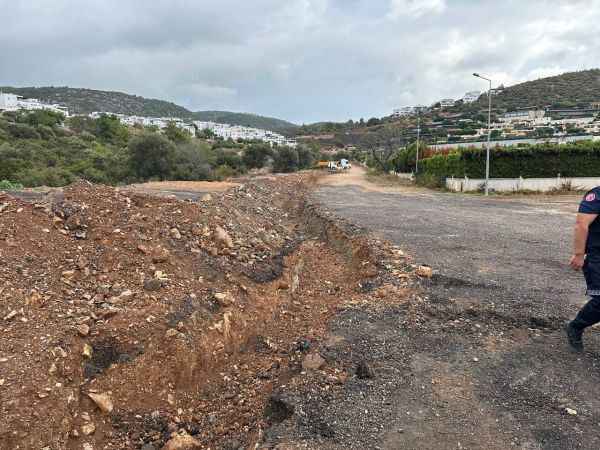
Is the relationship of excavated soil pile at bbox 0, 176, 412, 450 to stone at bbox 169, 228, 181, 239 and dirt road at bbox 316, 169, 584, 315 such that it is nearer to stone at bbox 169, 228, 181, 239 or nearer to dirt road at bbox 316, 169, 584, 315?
stone at bbox 169, 228, 181, 239

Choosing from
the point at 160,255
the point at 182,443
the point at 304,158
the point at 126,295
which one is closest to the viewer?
the point at 182,443

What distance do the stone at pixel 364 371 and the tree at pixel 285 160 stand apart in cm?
4079

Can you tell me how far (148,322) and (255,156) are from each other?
3847 cm

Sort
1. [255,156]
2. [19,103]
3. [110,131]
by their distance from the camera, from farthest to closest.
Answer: [19,103] < [110,131] < [255,156]

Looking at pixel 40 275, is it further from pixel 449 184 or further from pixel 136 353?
pixel 449 184

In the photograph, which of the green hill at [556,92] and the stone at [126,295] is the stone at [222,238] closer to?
the stone at [126,295]

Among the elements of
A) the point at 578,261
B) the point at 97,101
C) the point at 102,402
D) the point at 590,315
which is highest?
the point at 97,101

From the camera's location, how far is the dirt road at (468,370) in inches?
105

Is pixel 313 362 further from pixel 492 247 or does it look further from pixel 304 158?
pixel 304 158

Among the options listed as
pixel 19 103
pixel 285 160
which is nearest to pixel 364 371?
pixel 285 160

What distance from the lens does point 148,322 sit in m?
3.97

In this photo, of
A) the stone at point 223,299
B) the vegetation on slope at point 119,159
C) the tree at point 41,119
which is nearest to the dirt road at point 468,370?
the stone at point 223,299

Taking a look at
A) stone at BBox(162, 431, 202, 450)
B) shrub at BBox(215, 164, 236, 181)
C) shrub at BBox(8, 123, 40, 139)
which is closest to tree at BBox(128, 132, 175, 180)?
shrub at BBox(215, 164, 236, 181)

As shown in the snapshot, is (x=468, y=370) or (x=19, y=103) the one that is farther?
(x=19, y=103)
